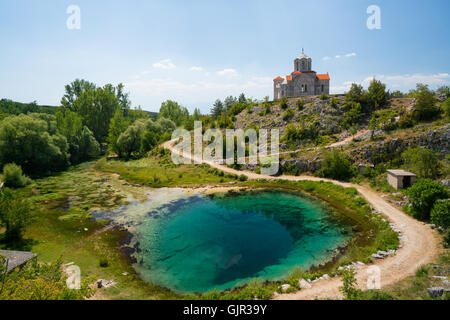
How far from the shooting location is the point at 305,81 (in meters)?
57.6

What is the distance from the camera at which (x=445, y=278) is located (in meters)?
10.9

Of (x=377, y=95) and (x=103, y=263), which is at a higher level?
(x=377, y=95)

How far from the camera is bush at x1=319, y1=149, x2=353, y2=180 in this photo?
94.2 ft

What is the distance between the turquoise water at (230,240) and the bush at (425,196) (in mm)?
5597

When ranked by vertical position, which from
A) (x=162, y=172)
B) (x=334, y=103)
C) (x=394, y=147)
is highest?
(x=334, y=103)

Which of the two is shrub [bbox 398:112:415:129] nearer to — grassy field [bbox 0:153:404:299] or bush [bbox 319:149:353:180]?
bush [bbox 319:149:353:180]

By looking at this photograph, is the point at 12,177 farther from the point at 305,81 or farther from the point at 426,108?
the point at 305,81

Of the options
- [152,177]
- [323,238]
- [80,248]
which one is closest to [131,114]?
[152,177]

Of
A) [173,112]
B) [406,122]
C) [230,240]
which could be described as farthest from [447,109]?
[173,112]

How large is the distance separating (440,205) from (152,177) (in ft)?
112

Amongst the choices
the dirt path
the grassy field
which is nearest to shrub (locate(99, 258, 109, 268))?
the grassy field

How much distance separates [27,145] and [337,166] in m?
47.0

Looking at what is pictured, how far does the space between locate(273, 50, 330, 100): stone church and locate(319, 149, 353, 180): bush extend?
1284 inches

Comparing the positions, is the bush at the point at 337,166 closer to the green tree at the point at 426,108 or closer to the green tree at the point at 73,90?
the green tree at the point at 426,108
